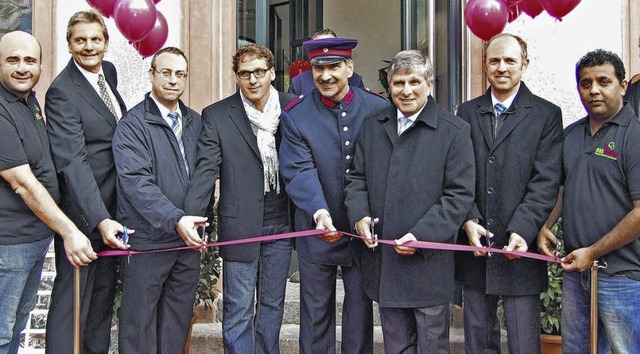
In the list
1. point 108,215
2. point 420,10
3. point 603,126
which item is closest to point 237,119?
point 108,215

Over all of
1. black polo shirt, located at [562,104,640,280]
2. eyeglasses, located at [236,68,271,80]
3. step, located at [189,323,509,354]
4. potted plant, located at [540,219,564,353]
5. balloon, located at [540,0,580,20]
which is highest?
balloon, located at [540,0,580,20]

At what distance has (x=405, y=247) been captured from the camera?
3480mm

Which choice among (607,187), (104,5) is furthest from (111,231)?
(607,187)

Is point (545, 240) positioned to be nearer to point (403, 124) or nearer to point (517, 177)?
point (517, 177)

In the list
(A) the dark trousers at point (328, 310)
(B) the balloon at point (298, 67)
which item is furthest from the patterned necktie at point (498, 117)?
(B) the balloon at point (298, 67)

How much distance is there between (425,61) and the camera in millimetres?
3600

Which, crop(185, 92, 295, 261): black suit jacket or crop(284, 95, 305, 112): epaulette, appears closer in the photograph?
crop(185, 92, 295, 261): black suit jacket

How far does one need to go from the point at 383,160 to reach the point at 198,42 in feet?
9.65

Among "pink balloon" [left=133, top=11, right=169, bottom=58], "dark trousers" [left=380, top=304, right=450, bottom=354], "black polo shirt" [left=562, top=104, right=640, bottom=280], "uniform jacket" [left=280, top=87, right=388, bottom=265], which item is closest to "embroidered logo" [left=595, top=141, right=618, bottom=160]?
"black polo shirt" [left=562, top=104, right=640, bottom=280]

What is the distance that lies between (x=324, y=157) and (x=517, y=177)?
A: 111 centimetres

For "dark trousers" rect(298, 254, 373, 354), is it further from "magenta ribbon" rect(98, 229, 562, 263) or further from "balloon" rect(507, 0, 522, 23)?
"balloon" rect(507, 0, 522, 23)

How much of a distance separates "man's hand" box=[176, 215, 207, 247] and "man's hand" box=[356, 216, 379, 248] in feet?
2.90

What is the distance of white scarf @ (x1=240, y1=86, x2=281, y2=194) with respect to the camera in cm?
410

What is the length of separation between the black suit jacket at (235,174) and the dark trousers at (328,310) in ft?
1.27
